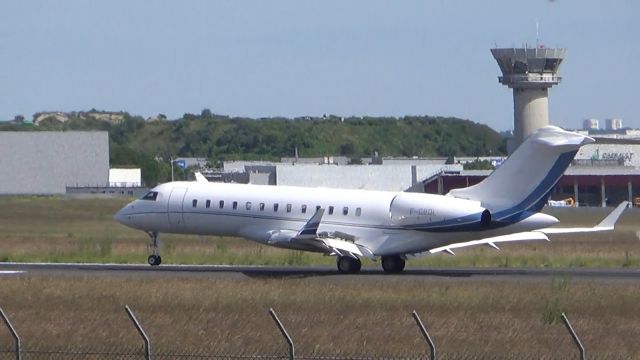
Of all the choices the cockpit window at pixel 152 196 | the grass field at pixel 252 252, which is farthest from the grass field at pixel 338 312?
the cockpit window at pixel 152 196

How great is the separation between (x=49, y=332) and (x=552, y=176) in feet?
58.3

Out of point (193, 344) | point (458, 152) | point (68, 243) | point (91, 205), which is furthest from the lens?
point (458, 152)

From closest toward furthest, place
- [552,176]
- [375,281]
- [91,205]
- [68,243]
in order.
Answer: [375,281] < [552,176] < [68,243] < [91,205]

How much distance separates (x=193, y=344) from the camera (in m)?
23.2

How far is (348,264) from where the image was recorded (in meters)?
40.5

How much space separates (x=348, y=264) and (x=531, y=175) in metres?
5.79

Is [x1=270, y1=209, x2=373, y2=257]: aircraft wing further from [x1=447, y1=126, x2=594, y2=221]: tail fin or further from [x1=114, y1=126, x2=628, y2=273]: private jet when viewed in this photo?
[x1=447, y1=126, x2=594, y2=221]: tail fin

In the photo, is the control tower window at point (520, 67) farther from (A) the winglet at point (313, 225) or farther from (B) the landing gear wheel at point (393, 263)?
(A) the winglet at point (313, 225)

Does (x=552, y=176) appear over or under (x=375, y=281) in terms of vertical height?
over

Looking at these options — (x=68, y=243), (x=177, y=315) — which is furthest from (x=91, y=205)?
(x=177, y=315)

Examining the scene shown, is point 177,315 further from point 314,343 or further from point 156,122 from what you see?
point 156,122

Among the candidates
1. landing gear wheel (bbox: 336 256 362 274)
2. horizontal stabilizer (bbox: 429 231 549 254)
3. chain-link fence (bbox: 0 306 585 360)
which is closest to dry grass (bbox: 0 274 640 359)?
chain-link fence (bbox: 0 306 585 360)

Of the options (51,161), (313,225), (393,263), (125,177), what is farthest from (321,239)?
(125,177)

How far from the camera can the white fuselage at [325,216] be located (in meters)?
38.9
